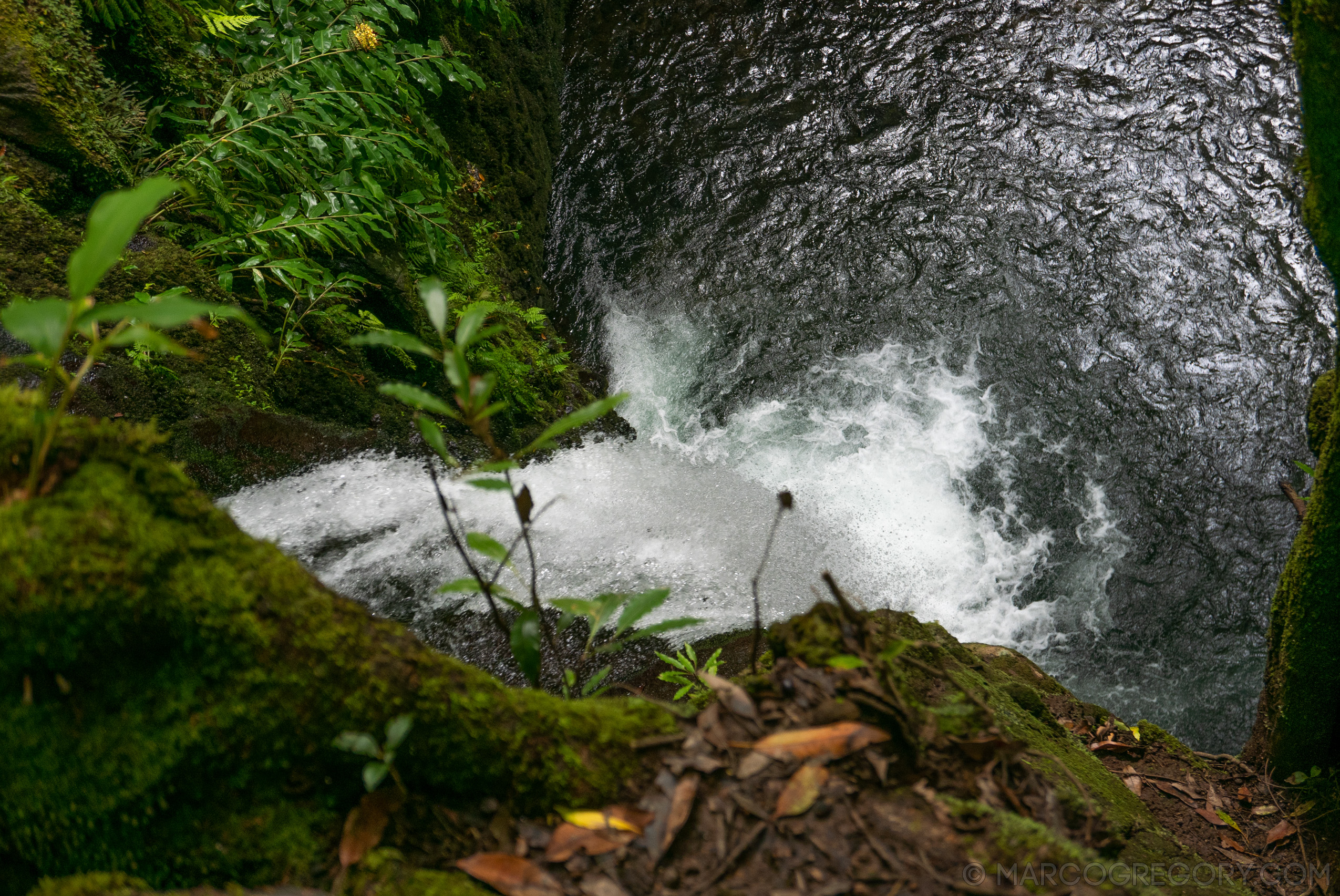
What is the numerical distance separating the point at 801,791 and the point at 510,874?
1.94 feet

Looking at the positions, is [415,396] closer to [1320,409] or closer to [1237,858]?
[1237,858]

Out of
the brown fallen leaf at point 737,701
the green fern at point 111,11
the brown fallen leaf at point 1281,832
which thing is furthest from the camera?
the green fern at point 111,11

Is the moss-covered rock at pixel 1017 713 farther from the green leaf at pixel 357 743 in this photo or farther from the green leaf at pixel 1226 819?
the green leaf at pixel 357 743

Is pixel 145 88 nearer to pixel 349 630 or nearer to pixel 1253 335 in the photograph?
pixel 349 630

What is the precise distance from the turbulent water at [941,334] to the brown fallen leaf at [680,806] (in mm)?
2390

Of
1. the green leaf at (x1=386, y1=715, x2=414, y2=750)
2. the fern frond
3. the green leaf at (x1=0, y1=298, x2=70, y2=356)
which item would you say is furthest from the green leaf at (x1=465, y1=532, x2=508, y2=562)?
the fern frond

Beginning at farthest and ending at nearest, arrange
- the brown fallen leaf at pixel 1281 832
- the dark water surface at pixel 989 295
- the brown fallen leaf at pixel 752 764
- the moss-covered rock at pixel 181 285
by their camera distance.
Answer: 1. the dark water surface at pixel 989 295
2. the moss-covered rock at pixel 181 285
3. the brown fallen leaf at pixel 1281 832
4. the brown fallen leaf at pixel 752 764

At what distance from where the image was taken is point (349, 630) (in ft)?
4.47

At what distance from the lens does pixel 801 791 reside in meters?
1.45

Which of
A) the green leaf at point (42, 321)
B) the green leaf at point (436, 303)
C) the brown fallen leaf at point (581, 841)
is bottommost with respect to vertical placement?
the brown fallen leaf at point (581, 841)

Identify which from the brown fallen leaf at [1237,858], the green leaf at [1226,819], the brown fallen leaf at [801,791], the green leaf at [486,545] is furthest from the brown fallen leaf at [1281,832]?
the green leaf at [486,545]

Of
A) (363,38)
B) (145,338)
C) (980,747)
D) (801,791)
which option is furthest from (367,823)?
(363,38)

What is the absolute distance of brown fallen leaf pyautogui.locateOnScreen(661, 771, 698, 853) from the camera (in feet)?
4.56

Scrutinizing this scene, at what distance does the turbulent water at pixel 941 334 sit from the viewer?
4406mm
